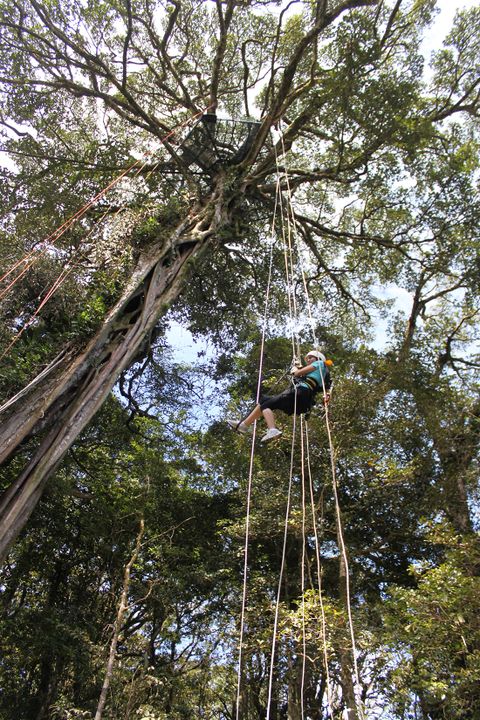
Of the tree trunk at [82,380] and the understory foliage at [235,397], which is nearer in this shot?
the tree trunk at [82,380]

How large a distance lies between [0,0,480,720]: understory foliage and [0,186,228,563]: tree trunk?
0.06m

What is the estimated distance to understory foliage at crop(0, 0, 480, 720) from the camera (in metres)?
4.53

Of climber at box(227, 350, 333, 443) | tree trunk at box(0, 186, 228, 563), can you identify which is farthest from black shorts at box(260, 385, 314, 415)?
tree trunk at box(0, 186, 228, 563)

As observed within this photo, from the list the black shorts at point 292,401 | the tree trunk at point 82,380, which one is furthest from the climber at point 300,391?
the tree trunk at point 82,380

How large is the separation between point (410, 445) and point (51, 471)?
5222 millimetres

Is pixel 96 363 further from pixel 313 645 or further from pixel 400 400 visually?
pixel 400 400

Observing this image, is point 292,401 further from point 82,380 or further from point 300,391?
point 82,380

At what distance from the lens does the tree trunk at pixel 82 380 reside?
2.91m

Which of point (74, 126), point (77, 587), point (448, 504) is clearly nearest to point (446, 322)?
point (448, 504)

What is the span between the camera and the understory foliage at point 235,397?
4531mm

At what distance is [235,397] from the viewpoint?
8.12 meters

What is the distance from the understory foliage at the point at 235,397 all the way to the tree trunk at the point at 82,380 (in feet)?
0.19

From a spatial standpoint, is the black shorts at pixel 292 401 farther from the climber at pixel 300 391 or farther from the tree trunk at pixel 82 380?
the tree trunk at pixel 82 380

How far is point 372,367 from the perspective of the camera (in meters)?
6.94
